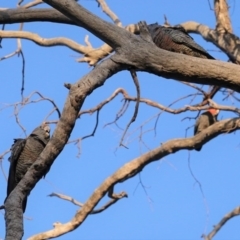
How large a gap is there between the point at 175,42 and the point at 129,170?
2.67 meters

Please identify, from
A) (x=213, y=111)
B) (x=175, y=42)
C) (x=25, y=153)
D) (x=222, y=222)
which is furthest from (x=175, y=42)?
(x=222, y=222)

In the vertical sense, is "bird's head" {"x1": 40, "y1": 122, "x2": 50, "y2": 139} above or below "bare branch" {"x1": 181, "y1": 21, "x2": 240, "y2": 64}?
below

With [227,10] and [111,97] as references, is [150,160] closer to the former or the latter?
[111,97]

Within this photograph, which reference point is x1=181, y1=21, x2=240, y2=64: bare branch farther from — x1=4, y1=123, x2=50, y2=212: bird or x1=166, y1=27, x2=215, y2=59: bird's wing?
x1=4, y1=123, x2=50, y2=212: bird

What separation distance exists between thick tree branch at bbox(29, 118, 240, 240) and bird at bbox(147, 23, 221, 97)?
7.18 feet

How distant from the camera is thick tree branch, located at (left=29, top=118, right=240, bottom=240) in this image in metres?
6.81

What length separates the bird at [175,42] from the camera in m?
4.50

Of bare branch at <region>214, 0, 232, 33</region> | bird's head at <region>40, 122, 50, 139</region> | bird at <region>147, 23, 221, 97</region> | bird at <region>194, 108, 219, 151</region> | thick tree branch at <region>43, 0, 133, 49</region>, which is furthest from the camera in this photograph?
bird at <region>194, 108, 219, 151</region>

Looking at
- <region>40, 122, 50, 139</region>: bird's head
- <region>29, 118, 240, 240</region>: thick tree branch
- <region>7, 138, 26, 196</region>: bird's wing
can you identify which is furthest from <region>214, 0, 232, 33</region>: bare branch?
<region>7, 138, 26, 196</region>: bird's wing

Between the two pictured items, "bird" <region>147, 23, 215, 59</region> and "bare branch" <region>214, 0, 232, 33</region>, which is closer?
"bird" <region>147, 23, 215, 59</region>

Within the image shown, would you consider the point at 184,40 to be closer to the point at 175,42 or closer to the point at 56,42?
the point at 175,42

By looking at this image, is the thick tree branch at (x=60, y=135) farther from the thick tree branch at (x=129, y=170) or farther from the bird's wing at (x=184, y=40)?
the thick tree branch at (x=129, y=170)

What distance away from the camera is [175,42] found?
457 cm

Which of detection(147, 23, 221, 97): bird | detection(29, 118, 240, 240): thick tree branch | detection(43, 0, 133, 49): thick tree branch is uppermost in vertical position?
detection(29, 118, 240, 240): thick tree branch
